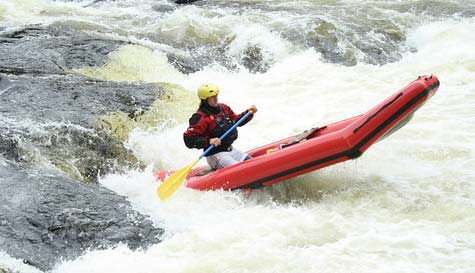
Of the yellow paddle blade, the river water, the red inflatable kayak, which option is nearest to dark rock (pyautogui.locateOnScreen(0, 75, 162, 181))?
the river water

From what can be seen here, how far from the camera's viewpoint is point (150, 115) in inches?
295

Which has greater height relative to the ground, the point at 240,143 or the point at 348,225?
the point at 348,225

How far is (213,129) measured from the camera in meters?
5.78

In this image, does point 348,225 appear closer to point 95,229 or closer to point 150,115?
point 95,229

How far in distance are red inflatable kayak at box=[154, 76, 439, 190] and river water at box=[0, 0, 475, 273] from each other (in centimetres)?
17

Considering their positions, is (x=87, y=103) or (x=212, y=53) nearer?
(x=87, y=103)

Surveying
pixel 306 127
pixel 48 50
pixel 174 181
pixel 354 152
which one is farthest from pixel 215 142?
pixel 48 50

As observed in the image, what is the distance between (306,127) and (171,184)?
2.67m

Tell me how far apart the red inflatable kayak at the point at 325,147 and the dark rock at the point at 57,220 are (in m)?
0.96

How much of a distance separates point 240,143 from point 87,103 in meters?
1.96

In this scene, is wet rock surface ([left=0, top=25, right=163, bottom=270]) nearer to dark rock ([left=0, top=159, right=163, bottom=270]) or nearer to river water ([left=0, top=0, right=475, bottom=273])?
dark rock ([left=0, top=159, right=163, bottom=270])

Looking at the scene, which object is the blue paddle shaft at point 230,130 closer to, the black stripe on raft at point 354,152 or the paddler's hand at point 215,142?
the paddler's hand at point 215,142

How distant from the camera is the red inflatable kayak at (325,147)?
16.5 ft

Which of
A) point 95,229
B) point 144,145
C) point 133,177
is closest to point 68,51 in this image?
point 144,145
